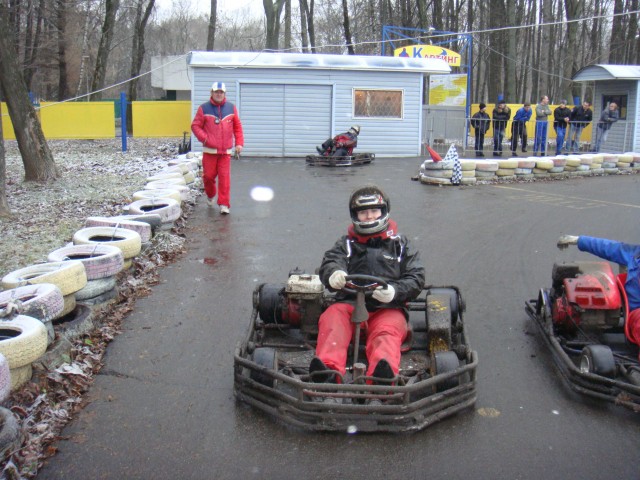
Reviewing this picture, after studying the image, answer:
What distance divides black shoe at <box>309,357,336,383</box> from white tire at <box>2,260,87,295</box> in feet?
6.70

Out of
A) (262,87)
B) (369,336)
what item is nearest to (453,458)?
(369,336)

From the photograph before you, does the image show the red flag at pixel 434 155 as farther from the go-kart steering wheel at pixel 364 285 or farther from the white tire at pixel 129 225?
the go-kart steering wheel at pixel 364 285

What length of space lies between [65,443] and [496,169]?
12760 mm

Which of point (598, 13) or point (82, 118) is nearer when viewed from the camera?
point (82, 118)

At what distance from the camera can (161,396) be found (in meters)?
4.12

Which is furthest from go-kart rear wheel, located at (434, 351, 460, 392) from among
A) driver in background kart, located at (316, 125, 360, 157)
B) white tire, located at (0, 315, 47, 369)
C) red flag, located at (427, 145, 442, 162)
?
driver in background kart, located at (316, 125, 360, 157)

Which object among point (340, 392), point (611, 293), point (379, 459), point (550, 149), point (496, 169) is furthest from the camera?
point (550, 149)

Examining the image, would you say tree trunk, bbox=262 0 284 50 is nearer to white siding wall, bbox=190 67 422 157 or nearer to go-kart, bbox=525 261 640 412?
white siding wall, bbox=190 67 422 157

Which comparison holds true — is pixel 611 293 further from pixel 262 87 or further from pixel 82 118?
pixel 82 118

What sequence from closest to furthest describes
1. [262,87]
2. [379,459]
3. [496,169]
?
[379,459] < [496,169] < [262,87]

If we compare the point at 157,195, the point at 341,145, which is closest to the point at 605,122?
the point at 341,145

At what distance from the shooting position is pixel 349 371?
4234mm

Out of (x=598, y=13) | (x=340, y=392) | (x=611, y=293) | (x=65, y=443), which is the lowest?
(x=65, y=443)

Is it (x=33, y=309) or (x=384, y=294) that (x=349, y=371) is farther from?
(x=33, y=309)
